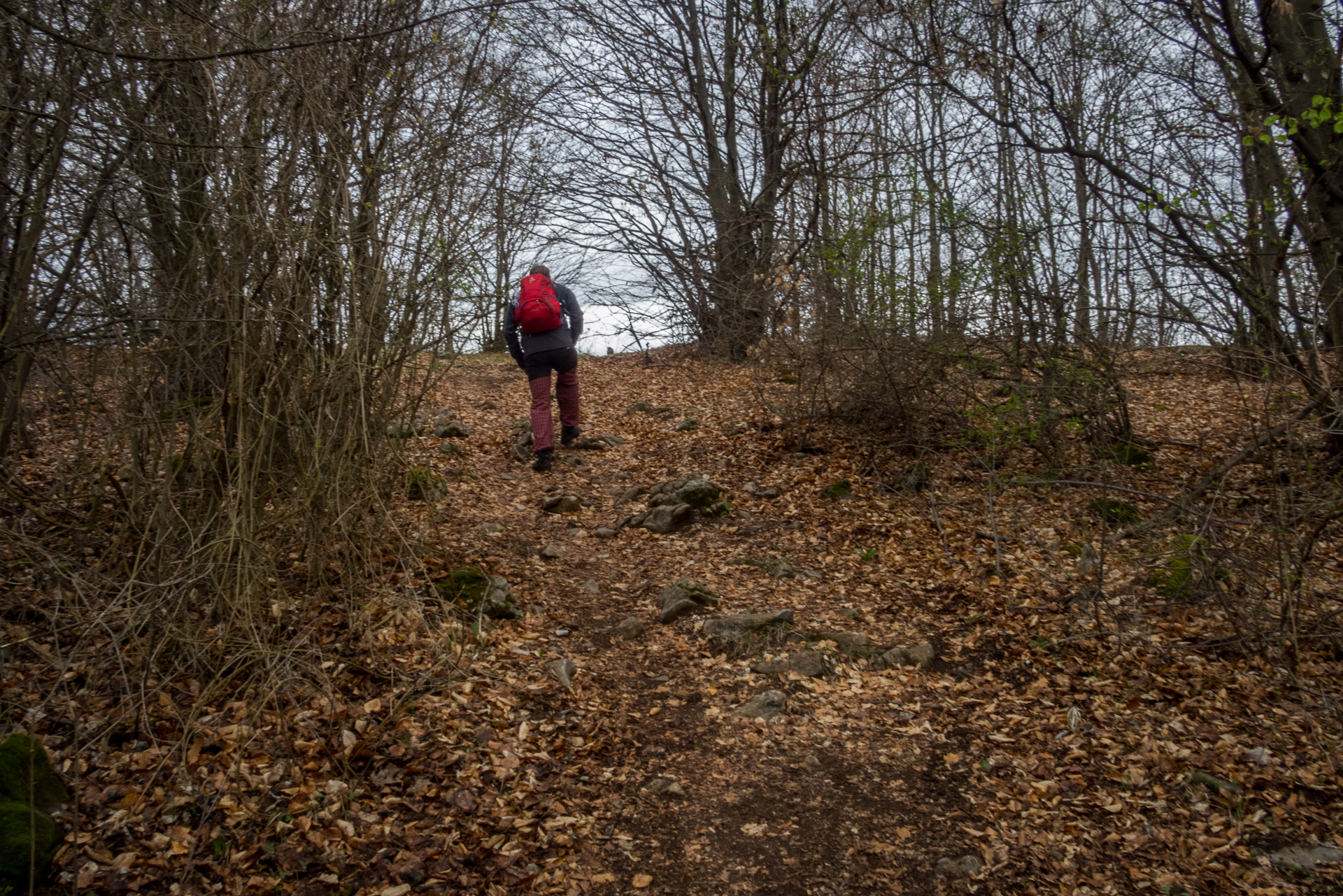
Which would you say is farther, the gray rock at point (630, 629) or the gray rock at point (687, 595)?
the gray rock at point (687, 595)

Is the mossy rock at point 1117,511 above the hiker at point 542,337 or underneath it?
underneath

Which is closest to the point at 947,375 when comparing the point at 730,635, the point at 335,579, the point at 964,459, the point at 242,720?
the point at 964,459

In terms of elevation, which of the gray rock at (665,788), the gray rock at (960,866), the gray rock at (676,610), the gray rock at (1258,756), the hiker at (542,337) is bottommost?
the gray rock at (960,866)

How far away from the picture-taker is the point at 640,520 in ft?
22.5

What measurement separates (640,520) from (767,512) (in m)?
1.13

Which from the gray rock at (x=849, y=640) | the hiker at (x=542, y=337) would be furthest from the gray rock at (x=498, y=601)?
the hiker at (x=542, y=337)

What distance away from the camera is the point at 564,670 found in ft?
14.7

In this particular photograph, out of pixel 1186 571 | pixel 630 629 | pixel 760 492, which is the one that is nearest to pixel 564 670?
pixel 630 629

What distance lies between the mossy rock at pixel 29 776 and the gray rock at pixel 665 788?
2400 millimetres

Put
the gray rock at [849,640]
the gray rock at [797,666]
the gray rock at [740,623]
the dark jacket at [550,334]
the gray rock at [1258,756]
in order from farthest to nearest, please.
→ the dark jacket at [550,334] → the gray rock at [740,623] → the gray rock at [849,640] → the gray rock at [797,666] → the gray rock at [1258,756]

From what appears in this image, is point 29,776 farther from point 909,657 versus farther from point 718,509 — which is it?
point 718,509

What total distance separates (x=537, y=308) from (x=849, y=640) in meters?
4.51

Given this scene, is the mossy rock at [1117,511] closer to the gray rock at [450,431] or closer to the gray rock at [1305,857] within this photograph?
the gray rock at [1305,857]

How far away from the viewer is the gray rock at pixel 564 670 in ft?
14.5
